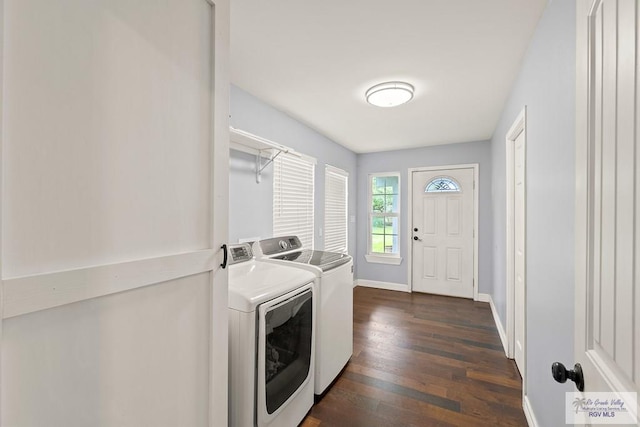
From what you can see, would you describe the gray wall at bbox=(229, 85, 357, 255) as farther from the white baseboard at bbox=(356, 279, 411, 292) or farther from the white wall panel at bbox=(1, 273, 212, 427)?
the white baseboard at bbox=(356, 279, 411, 292)

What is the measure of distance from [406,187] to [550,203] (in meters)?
3.26

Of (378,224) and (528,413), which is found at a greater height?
(378,224)

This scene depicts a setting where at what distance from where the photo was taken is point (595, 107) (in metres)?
0.65

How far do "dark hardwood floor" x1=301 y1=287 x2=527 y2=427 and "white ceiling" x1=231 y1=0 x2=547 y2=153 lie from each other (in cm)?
244

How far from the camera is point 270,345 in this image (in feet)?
4.84

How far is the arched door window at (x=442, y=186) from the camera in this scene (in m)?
4.33

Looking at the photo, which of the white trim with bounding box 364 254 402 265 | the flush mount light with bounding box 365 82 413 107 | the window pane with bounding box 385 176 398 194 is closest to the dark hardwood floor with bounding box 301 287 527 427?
the white trim with bounding box 364 254 402 265

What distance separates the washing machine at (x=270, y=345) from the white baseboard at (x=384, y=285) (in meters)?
3.12

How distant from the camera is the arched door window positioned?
433cm

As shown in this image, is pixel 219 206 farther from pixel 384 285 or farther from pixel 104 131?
pixel 384 285

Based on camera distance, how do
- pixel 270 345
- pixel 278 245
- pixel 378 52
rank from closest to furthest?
pixel 270 345 < pixel 378 52 < pixel 278 245

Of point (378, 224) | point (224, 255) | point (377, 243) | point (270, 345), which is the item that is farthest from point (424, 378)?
point (378, 224)

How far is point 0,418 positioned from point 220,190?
0.74m

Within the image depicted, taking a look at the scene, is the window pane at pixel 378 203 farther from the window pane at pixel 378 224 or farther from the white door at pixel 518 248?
the white door at pixel 518 248
